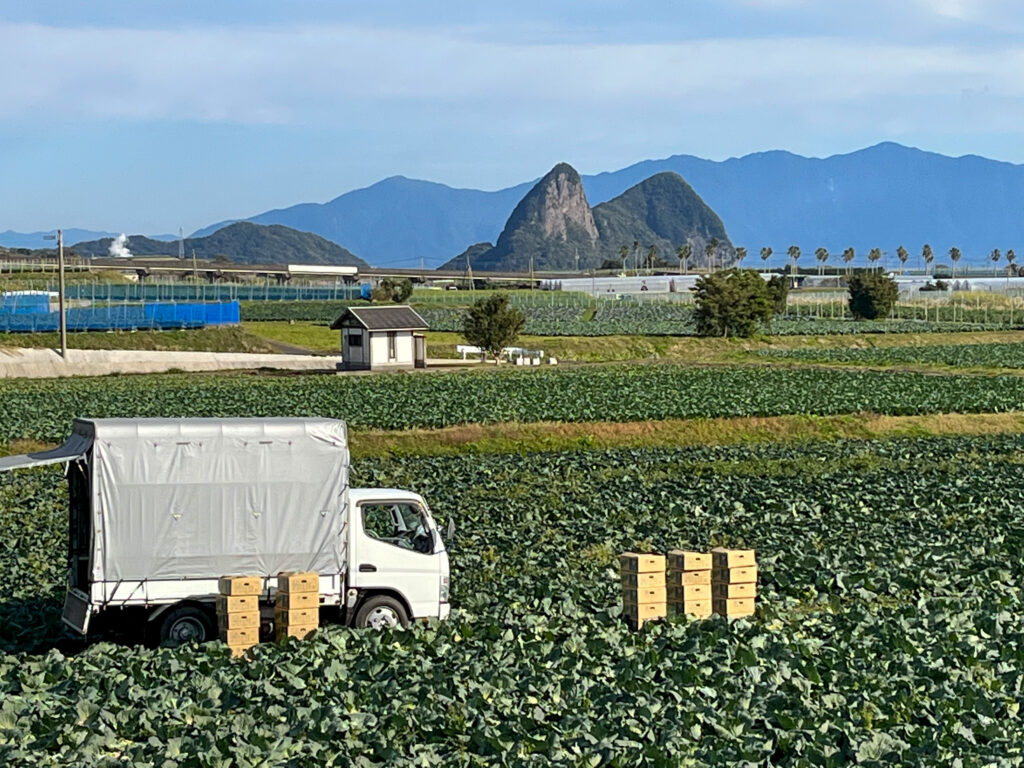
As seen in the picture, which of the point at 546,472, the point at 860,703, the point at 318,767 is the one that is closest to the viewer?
the point at 318,767

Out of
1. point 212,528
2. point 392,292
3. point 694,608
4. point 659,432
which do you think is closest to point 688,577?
point 694,608

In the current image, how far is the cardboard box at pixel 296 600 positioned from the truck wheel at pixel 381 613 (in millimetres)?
1482

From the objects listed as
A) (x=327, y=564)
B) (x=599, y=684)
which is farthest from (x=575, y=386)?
(x=599, y=684)

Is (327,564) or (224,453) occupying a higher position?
(224,453)

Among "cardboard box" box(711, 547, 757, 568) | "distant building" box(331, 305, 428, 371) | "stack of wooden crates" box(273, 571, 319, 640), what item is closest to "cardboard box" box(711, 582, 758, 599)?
"cardboard box" box(711, 547, 757, 568)

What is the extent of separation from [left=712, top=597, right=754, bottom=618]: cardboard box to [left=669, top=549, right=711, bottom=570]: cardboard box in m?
0.63

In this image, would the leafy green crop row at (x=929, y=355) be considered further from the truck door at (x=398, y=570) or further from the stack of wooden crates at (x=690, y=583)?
the truck door at (x=398, y=570)

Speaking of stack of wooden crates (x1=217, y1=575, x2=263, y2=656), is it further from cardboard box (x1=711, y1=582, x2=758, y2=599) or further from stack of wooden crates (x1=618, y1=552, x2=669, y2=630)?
cardboard box (x1=711, y1=582, x2=758, y2=599)

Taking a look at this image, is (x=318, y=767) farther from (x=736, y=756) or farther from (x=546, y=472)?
(x=546, y=472)

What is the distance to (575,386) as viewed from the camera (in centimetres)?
6184

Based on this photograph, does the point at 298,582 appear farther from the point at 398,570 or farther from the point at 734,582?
the point at 734,582

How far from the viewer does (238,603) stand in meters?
17.4

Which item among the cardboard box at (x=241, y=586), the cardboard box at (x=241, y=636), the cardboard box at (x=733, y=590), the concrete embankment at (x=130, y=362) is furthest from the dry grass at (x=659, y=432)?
the concrete embankment at (x=130, y=362)

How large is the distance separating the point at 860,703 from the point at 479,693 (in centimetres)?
399
